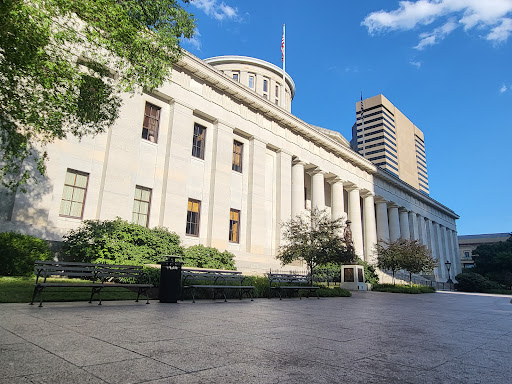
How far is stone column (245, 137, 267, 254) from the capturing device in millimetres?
26719

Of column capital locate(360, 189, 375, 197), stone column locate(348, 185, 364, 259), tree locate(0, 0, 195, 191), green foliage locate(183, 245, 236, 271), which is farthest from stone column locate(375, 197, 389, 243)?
tree locate(0, 0, 195, 191)

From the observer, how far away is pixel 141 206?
2141 cm

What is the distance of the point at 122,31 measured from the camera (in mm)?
9547

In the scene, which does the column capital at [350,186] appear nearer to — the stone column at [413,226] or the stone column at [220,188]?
the stone column at [413,226]

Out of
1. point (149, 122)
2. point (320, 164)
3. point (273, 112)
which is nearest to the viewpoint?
point (149, 122)

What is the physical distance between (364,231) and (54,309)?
1529 inches

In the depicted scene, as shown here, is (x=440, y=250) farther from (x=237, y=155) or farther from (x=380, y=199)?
(x=237, y=155)

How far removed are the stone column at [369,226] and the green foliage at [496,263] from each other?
3287 cm

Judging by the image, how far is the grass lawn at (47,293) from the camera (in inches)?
353

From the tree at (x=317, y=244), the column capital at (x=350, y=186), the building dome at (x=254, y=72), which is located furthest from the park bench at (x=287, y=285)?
the building dome at (x=254, y=72)

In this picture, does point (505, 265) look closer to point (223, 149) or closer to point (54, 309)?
point (223, 149)

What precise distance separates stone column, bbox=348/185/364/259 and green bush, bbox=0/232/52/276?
98.2 feet

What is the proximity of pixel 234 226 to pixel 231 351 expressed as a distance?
73.5 ft

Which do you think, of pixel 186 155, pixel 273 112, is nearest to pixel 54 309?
pixel 186 155
